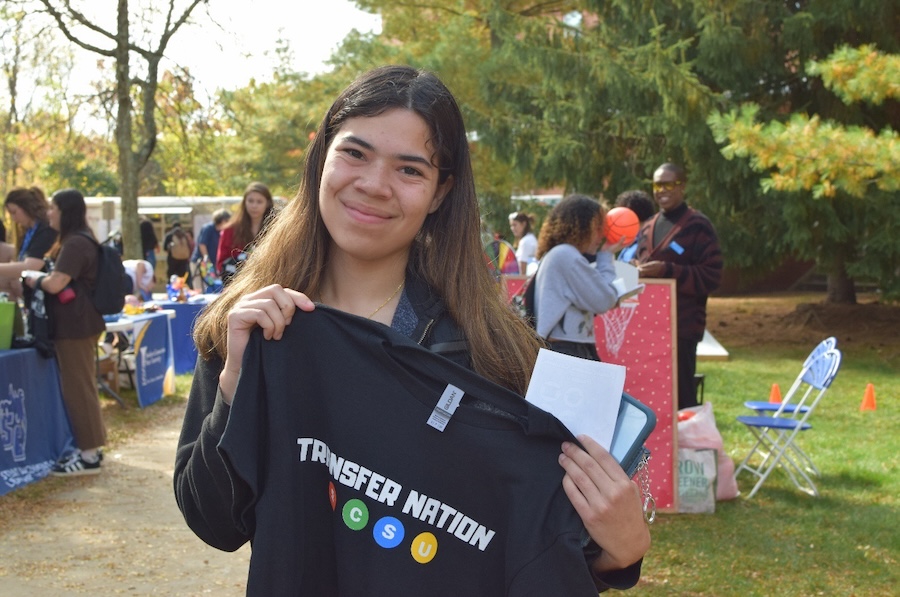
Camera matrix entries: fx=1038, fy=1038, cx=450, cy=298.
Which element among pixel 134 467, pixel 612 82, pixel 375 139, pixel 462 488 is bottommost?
pixel 134 467

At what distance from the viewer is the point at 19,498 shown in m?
7.24

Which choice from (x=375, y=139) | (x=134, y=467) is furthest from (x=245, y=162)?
(x=375, y=139)

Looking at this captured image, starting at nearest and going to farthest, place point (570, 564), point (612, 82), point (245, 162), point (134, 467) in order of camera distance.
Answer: point (570, 564) → point (134, 467) → point (612, 82) → point (245, 162)

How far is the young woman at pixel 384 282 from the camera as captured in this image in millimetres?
1681

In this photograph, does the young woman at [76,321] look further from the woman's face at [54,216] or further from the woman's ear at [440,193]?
the woman's ear at [440,193]

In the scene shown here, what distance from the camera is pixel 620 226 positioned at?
22.1ft

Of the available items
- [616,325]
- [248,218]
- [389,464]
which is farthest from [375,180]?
[248,218]

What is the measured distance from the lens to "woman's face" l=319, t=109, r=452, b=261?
1.79 metres

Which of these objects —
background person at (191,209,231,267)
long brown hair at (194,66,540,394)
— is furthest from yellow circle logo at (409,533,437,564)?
background person at (191,209,231,267)

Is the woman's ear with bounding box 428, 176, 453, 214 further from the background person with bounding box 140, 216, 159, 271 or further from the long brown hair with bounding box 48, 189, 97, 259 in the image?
the background person with bounding box 140, 216, 159, 271

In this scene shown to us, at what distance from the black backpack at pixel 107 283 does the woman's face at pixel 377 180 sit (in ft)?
21.0

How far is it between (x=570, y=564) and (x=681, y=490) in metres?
5.51

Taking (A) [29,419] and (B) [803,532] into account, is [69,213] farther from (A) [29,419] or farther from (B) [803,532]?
(B) [803,532]

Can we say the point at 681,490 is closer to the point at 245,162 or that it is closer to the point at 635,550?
the point at 635,550
